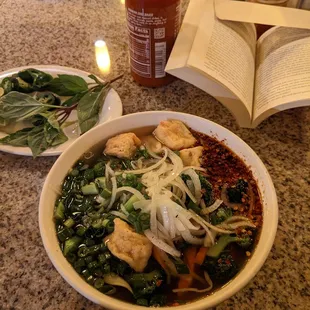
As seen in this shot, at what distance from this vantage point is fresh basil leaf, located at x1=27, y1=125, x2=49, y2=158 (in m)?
0.88

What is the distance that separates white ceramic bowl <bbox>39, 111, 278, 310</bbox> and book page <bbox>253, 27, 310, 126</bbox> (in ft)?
0.67

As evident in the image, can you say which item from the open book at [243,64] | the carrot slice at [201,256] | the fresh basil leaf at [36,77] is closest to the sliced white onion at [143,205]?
the carrot slice at [201,256]

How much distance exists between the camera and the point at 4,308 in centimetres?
69

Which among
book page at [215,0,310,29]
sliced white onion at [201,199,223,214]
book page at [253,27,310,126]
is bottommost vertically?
sliced white onion at [201,199,223,214]

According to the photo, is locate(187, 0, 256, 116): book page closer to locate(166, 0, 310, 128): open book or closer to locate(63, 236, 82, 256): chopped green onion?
locate(166, 0, 310, 128): open book

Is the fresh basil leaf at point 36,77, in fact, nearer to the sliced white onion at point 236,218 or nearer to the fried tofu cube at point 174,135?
the fried tofu cube at point 174,135

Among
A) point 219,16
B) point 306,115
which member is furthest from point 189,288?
point 219,16

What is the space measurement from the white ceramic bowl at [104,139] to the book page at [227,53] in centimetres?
18

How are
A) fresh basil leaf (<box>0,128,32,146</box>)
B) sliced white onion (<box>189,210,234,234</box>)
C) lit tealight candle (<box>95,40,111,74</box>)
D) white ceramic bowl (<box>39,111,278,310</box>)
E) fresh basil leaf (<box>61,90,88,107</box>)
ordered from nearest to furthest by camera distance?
white ceramic bowl (<box>39,111,278,310</box>) < sliced white onion (<box>189,210,234,234</box>) < fresh basil leaf (<box>0,128,32,146</box>) < fresh basil leaf (<box>61,90,88,107</box>) < lit tealight candle (<box>95,40,111,74</box>)

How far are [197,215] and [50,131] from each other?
0.43 meters

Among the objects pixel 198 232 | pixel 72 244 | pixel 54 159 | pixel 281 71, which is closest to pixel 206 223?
pixel 198 232

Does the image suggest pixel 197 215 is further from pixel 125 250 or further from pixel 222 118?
pixel 222 118

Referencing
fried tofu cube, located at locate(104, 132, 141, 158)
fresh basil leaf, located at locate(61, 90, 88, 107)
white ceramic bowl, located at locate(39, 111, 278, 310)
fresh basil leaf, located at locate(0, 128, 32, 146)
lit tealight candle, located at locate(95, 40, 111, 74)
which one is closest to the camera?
white ceramic bowl, located at locate(39, 111, 278, 310)

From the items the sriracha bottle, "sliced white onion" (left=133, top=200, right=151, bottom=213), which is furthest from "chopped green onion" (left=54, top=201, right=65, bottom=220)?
the sriracha bottle
